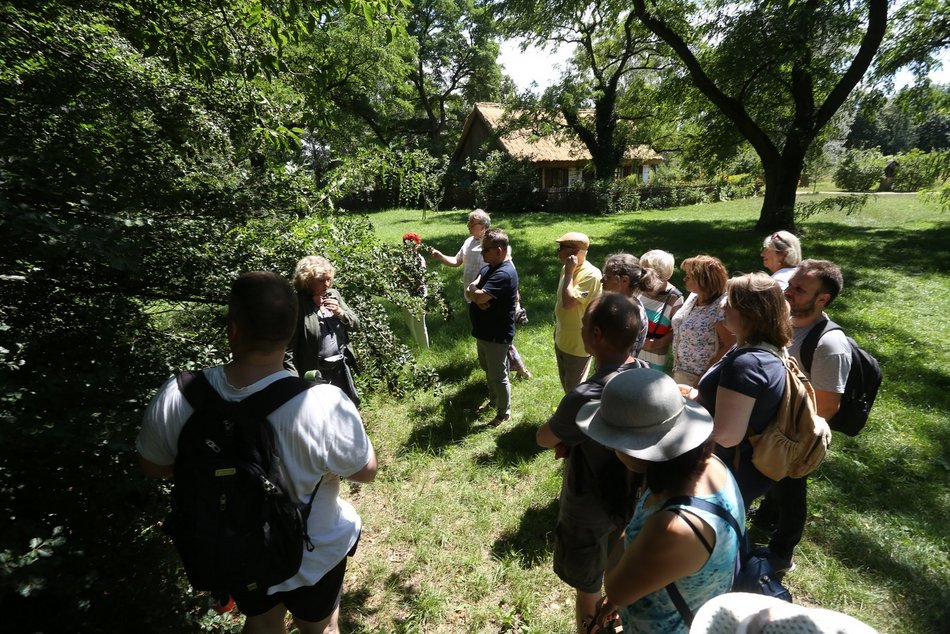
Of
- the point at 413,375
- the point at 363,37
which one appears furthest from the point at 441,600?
the point at 363,37

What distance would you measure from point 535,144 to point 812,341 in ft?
98.9

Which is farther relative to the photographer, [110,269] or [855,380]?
[855,380]

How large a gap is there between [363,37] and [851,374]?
23649 millimetres

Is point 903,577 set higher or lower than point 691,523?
lower

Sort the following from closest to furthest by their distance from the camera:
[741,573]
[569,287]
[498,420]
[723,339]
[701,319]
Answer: [741,573] < [723,339] < [701,319] < [569,287] < [498,420]

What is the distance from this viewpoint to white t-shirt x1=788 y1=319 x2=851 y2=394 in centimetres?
266

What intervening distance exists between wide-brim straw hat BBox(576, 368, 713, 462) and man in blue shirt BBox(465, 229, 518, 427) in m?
2.70

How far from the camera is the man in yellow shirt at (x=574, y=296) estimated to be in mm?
3906

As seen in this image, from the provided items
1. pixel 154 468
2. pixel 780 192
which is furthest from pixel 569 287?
pixel 780 192

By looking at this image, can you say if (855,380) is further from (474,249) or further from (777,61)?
(777,61)

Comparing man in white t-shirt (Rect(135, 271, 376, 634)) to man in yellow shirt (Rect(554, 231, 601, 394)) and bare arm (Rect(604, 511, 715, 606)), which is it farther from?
man in yellow shirt (Rect(554, 231, 601, 394))

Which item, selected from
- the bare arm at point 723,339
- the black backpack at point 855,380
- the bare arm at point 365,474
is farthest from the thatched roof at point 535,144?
the bare arm at point 365,474

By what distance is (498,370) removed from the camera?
4617 mm

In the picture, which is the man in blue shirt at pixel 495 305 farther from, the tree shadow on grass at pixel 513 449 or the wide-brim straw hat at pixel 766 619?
the wide-brim straw hat at pixel 766 619
